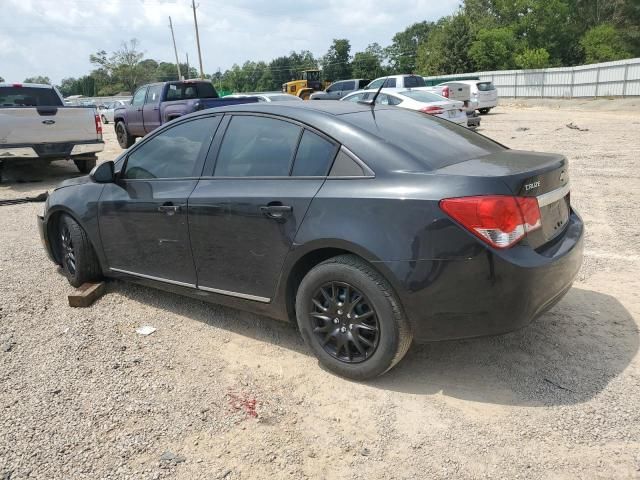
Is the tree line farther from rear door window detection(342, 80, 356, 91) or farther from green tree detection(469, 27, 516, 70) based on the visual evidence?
rear door window detection(342, 80, 356, 91)

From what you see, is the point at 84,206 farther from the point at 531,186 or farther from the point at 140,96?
the point at 140,96

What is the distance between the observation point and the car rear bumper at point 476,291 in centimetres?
274

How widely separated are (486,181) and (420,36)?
4659 inches

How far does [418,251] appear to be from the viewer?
2.80 metres

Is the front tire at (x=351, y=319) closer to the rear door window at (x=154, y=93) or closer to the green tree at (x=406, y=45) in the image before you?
the rear door window at (x=154, y=93)

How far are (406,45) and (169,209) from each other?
371 feet

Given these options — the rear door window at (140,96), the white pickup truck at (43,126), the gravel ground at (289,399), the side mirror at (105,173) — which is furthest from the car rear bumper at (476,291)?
the rear door window at (140,96)

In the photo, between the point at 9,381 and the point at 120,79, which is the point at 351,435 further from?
the point at 120,79

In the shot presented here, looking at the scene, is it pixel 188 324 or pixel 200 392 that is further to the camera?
pixel 188 324

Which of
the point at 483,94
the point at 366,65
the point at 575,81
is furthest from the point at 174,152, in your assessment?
the point at 366,65

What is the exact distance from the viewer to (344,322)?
124 inches

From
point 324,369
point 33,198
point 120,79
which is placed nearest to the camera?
point 324,369

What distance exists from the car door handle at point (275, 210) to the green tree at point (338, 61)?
97130mm

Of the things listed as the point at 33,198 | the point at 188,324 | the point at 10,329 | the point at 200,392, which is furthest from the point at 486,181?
the point at 33,198
